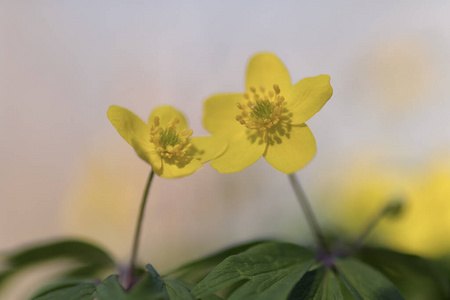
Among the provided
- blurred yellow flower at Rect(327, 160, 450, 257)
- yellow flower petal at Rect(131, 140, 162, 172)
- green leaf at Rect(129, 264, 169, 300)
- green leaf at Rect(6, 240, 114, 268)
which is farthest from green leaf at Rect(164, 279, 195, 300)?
blurred yellow flower at Rect(327, 160, 450, 257)

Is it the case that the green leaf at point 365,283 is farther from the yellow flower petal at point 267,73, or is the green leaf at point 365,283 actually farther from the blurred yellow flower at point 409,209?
the blurred yellow flower at point 409,209

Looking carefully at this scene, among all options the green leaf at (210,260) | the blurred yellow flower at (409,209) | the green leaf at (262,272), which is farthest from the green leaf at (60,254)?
the blurred yellow flower at (409,209)

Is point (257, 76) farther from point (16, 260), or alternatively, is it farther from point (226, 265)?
point (16, 260)

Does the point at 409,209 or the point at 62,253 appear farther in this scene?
the point at 409,209

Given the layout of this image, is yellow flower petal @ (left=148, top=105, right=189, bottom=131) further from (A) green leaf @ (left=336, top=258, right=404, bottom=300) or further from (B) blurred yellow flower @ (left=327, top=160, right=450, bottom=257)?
(B) blurred yellow flower @ (left=327, top=160, right=450, bottom=257)

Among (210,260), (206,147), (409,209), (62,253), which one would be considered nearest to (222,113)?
(206,147)

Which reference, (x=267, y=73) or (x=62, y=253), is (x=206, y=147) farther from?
(x=62, y=253)
